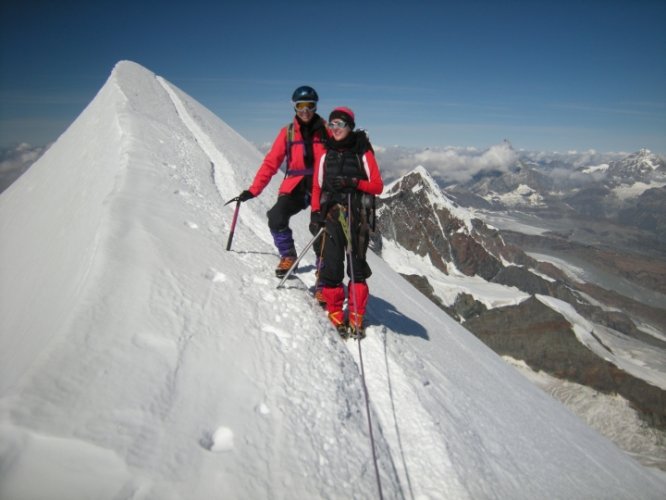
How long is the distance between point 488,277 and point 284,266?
161760 millimetres

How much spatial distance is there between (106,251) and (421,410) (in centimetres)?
492

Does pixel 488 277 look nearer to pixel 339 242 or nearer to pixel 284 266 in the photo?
pixel 284 266

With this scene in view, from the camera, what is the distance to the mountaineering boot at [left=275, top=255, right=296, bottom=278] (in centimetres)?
672

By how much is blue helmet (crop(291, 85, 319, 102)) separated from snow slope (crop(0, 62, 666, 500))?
3.14 metres

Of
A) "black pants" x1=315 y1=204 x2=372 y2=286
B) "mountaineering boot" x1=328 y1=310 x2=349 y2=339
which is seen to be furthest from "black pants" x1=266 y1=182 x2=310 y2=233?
"mountaineering boot" x1=328 y1=310 x2=349 y2=339

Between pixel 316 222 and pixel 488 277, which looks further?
pixel 488 277

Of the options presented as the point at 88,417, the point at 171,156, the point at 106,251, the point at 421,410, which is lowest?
the point at 421,410

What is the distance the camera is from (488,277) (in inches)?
6014

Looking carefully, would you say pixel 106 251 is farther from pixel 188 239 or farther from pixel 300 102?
pixel 300 102

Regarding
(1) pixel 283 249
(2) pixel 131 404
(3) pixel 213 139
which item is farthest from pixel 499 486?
(3) pixel 213 139

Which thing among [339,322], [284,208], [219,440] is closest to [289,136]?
[284,208]

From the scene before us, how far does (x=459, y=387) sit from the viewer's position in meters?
6.56

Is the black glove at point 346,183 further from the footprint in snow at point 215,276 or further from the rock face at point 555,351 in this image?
the rock face at point 555,351

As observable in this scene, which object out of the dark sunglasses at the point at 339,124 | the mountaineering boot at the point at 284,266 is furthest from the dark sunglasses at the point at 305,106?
the mountaineering boot at the point at 284,266
